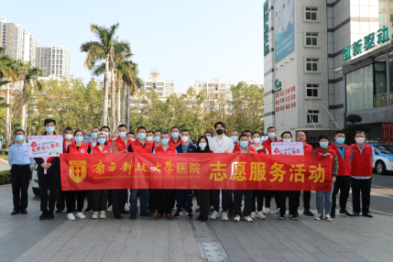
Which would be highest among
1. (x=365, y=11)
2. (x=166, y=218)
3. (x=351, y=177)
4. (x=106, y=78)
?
(x=365, y=11)

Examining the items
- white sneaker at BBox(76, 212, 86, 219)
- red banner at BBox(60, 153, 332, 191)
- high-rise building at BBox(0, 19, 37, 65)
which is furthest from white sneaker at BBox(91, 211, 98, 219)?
high-rise building at BBox(0, 19, 37, 65)

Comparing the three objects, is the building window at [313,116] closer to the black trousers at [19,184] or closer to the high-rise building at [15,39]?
the black trousers at [19,184]

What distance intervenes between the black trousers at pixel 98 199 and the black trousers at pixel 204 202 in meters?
2.08

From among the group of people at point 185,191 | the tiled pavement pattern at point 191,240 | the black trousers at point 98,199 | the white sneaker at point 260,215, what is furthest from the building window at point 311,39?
the black trousers at point 98,199

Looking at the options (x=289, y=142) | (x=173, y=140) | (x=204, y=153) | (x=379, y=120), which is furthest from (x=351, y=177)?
(x=379, y=120)

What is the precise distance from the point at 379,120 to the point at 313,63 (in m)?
14.5

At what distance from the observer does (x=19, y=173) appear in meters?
8.05

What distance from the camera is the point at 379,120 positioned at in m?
26.3

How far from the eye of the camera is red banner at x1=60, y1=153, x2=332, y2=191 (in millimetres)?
7559

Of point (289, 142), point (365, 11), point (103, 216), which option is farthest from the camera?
point (365, 11)

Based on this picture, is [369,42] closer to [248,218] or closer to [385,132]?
[385,132]

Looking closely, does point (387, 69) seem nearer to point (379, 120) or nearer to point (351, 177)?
point (379, 120)

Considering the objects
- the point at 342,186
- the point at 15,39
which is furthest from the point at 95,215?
the point at 15,39

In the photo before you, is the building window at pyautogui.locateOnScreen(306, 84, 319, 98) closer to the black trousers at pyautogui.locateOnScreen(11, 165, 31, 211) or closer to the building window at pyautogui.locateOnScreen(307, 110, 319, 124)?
the building window at pyautogui.locateOnScreen(307, 110, 319, 124)
